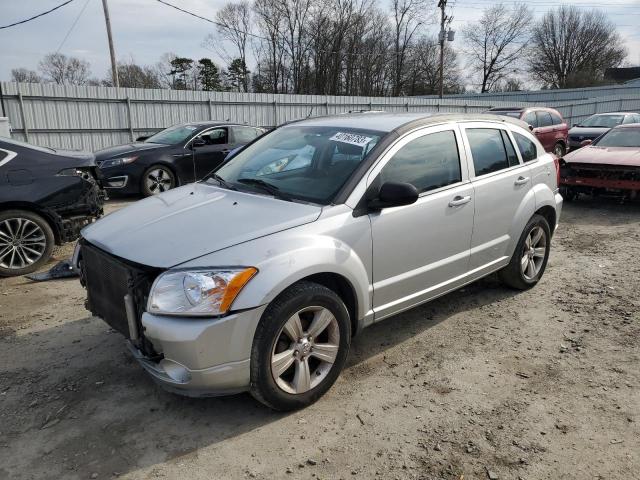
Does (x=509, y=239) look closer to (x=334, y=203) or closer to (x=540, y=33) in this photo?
(x=334, y=203)

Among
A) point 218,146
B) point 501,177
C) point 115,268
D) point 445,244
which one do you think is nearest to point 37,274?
point 115,268

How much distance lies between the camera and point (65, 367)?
3.64 metres

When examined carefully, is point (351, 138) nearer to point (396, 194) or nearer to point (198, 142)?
point (396, 194)

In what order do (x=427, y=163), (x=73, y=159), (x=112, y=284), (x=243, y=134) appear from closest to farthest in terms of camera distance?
(x=112, y=284) → (x=427, y=163) → (x=73, y=159) → (x=243, y=134)

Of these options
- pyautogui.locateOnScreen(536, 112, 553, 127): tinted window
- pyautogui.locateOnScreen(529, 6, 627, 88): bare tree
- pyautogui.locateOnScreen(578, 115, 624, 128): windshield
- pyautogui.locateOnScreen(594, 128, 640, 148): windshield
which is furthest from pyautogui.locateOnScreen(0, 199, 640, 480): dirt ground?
pyautogui.locateOnScreen(529, 6, 627, 88): bare tree

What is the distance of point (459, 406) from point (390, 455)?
2.24ft

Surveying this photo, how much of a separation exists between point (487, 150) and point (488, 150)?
21 millimetres

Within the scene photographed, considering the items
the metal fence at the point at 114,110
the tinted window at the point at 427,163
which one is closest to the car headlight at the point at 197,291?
the tinted window at the point at 427,163

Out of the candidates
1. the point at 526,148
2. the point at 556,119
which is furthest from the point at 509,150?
the point at 556,119

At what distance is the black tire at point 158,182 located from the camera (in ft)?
32.7

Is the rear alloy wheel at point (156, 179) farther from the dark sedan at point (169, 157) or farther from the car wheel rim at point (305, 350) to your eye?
the car wheel rim at point (305, 350)

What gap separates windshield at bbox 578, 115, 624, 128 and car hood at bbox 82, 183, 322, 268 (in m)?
16.8

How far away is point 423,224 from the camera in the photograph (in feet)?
12.0

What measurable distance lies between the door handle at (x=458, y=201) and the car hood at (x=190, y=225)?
4.02 feet
